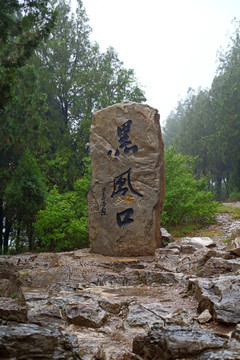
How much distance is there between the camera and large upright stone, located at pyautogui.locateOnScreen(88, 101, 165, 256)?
6.30 meters

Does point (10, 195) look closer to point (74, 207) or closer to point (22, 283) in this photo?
point (74, 207)

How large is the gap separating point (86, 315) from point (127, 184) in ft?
11.8

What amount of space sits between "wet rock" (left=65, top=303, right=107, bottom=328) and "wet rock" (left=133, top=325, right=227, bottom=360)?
790mm

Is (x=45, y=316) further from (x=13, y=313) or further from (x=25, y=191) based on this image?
(x=25, y=191)

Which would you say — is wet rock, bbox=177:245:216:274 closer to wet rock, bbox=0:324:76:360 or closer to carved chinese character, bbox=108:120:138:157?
carved chinese character, bbox=108:120:138:157

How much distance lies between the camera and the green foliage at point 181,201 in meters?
9.61

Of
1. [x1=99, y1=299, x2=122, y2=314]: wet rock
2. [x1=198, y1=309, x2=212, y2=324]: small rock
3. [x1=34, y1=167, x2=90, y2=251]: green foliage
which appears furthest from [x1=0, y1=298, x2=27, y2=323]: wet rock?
[x1=34, y1=167, x2=90, y2=251]: green foliage

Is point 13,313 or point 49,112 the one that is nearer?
point 13,313

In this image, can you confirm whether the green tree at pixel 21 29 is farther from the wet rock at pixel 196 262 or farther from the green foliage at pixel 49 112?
the wet rock at pixel 196 262

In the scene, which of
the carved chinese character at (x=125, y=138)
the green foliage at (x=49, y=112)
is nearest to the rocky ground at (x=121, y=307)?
the carved chinese character at (x=125, y=138)

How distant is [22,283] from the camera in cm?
465

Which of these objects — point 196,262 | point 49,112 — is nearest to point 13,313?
point 196,262

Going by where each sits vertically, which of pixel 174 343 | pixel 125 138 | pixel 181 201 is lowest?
pixel 174 343

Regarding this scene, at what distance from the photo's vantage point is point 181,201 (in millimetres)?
9758
